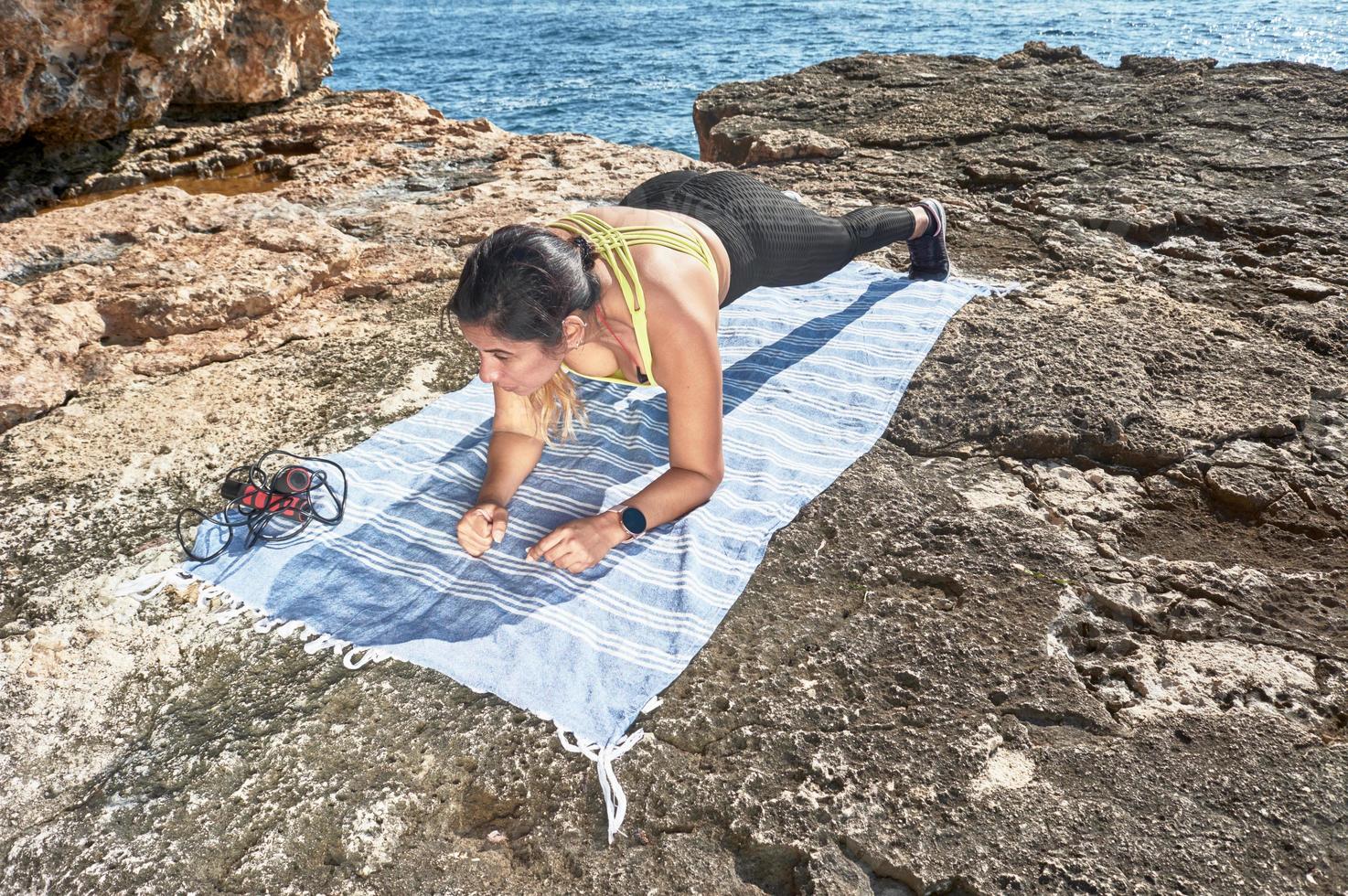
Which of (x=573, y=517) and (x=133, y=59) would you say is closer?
(x=573, y=517)

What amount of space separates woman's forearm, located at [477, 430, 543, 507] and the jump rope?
46 cm

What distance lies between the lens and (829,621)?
235 cm

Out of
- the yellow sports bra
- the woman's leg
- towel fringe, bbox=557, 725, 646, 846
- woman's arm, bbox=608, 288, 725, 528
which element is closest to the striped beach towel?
towel fringe, bbox=557, 725, 646, 846

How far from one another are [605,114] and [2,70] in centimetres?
1534

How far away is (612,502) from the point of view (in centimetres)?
287

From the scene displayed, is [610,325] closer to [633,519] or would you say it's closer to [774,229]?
[633,519]

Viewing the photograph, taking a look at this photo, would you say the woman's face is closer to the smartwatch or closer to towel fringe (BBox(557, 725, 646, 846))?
the smartwatch

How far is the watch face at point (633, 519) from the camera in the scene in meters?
2.55

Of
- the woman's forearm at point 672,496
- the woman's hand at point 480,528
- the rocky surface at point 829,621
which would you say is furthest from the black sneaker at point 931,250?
the woman's hand at point 480,528

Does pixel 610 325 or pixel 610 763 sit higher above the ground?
pixel 610 325

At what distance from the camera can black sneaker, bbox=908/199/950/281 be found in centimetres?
425

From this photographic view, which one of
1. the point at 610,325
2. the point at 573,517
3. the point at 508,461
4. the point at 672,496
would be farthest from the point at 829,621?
the point at 508,461

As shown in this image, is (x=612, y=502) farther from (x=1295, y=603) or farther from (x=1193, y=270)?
(x=1193, y=270)

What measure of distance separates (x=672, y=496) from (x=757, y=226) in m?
1.18
